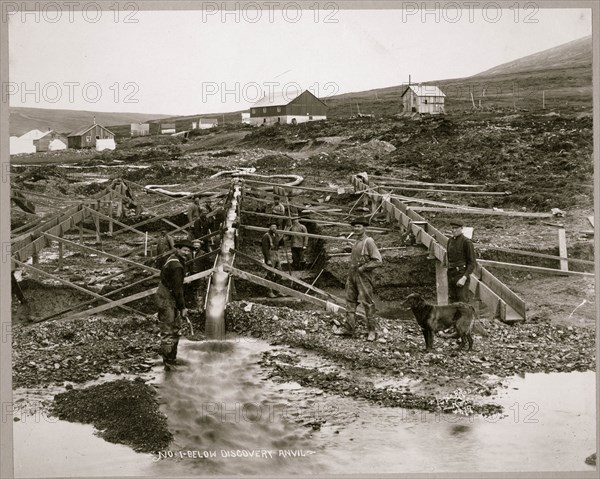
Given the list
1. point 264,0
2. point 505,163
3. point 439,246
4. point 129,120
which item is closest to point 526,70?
point 505,163

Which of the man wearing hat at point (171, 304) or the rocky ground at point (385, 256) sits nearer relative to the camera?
the rocky ground at point (385, 256)

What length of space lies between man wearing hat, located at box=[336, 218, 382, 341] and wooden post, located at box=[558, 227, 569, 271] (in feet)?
6.86

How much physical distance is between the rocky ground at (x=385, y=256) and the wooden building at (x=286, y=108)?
26 centimetres

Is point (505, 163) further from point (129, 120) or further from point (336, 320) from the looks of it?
point (129, 120)

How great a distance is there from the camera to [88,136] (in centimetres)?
739

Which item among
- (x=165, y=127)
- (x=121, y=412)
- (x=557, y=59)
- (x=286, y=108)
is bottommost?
(x=121, y=412)

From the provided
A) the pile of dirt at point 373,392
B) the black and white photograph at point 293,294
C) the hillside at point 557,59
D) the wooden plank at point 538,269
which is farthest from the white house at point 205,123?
the wooden plank at point 538,269

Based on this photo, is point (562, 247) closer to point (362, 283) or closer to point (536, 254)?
point (536, 254)

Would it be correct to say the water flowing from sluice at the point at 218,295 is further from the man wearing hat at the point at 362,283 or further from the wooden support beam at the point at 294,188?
the man wearing hat at the point at 362,283

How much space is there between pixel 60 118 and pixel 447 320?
4579mm

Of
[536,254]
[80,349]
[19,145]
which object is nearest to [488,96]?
[536,254]

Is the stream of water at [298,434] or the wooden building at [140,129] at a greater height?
the wooden building at [140,129]

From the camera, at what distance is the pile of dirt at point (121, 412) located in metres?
6.20

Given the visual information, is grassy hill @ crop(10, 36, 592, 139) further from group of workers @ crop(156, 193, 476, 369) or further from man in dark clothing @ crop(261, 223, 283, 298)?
group of workers @ crop(156, 193, 476, 369)
